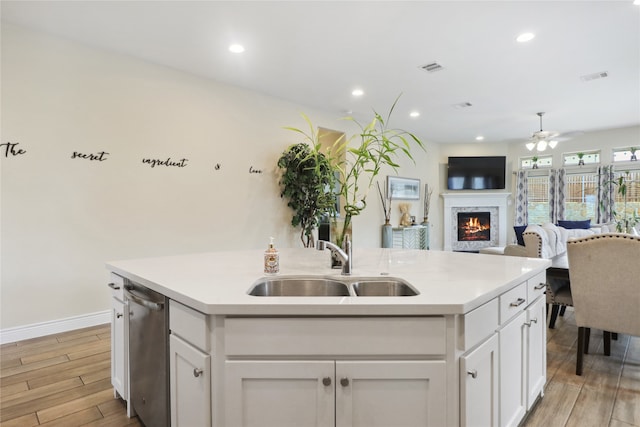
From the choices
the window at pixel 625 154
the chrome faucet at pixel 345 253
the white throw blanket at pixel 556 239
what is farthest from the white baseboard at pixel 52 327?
the window at pixel 625 154

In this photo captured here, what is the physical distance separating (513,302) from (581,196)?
306 inches

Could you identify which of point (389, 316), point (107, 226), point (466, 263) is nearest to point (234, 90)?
point (107, 226)

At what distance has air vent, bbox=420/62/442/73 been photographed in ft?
13.0

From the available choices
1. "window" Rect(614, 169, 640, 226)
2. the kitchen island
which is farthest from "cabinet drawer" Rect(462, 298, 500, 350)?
"window" Rect(614, 169, 640, 226)

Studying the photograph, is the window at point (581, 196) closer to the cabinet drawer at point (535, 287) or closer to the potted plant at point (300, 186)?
the potted plant at point (300, 186)

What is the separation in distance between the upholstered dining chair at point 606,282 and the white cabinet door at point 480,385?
142 centimetres

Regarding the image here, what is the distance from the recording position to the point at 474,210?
8539 millimetres

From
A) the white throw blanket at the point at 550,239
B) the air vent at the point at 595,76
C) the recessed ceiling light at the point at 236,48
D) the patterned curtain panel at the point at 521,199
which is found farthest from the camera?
the patterned curtain panel at the point at 521,199

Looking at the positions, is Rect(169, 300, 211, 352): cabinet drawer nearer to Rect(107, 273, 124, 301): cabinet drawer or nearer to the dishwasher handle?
the dishwasher handle

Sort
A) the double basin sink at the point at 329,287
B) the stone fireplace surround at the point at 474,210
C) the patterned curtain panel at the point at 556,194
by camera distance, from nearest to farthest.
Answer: the double basin sink at the point at 329,287, the patterned curtain panel at the point at 556,194, the stone fireplace surround at the point at 474,210

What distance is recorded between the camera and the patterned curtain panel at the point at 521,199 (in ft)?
26.9

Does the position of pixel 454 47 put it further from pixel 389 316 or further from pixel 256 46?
pixel 389 316

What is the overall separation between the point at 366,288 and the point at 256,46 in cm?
290

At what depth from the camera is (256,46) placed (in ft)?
11.4
